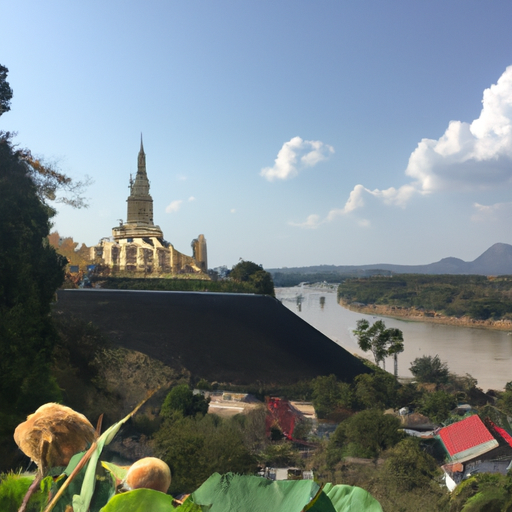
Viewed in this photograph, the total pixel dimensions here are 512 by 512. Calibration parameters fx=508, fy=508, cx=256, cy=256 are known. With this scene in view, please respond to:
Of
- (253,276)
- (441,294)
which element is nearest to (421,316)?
(441,294)

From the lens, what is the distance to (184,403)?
5.98m

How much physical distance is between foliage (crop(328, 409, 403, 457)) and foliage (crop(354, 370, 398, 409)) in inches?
44.7

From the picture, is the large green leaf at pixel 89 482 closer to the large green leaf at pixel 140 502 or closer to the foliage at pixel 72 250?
the large green leaf at pixel 140 502

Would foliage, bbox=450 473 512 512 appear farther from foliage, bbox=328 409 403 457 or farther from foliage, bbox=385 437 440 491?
foliage, bbox=328 409 403 457

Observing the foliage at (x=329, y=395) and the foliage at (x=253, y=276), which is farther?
the foliage at (x=253, y=276)

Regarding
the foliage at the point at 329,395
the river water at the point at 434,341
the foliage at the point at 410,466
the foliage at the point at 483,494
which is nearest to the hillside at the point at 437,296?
the river water at the point at 434,341

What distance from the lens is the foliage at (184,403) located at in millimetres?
5891

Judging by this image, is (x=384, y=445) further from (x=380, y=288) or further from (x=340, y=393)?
(x=380, y=288)

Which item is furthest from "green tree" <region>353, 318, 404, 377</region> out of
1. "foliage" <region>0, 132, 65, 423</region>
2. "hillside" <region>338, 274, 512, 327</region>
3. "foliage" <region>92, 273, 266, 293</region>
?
"foliage" <region>0, 132, 65, 423</region>

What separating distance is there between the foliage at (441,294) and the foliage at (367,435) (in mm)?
8064

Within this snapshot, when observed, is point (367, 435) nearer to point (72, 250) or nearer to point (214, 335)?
point (214, 335)

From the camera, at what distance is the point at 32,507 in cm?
53

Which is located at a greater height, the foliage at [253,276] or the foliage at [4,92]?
the foliage at [4,92]

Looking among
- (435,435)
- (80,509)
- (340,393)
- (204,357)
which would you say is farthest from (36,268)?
(80,509)
